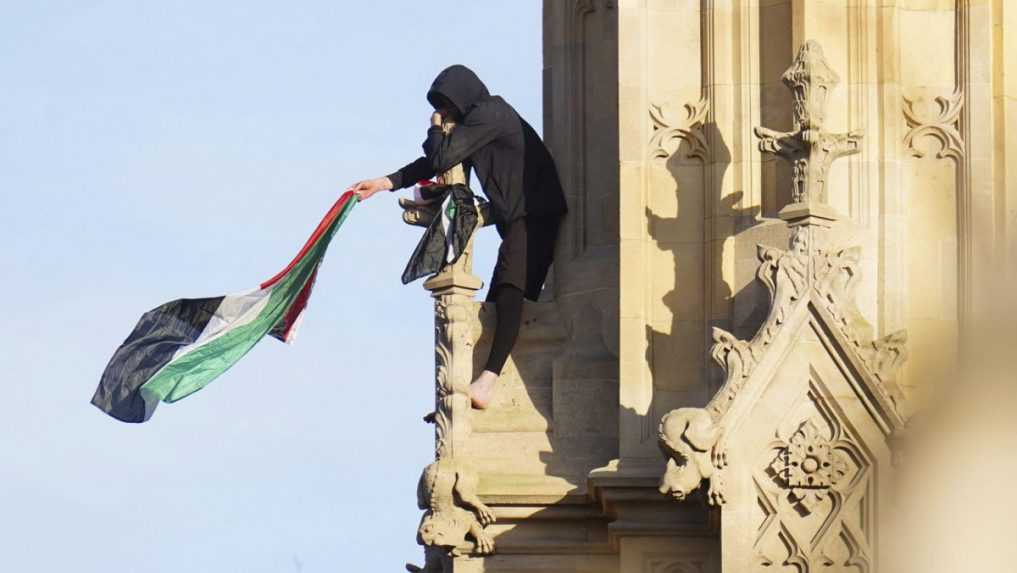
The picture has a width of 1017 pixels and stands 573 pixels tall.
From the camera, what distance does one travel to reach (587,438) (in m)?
24.0

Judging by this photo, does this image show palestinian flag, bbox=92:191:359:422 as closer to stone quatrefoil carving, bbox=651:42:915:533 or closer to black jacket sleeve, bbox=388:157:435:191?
black jacket sleeve, bbox=388:157:435:191

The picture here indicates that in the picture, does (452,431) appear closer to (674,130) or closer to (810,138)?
(674,130)

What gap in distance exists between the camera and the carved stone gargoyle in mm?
23516

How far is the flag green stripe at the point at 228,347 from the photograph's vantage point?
25.5 meters

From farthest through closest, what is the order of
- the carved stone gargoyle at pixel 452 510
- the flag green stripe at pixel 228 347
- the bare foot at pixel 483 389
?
the flag green stripe at pixel 228 347 < the bare foot at pixel 483 389 < the carved stone gargoyle at pixel 452 510

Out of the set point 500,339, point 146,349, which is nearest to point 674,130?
point 500,339

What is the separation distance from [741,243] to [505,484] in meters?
2.59

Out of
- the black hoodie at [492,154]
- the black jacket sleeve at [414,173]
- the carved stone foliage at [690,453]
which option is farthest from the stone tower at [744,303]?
the black hoodie at [492,154]

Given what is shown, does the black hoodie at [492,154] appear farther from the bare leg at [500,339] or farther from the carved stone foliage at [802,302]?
the carved stone foliage at [802,302]

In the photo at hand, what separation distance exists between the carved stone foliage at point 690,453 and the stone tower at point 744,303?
15 mm

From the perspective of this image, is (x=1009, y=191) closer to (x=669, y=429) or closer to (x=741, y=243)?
(x=741, y=243)

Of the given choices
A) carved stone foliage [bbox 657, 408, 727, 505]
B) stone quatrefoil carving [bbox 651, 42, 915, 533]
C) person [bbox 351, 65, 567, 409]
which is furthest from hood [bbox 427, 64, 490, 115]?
carved stone foliage [bbox 657, 408, 727, 505]

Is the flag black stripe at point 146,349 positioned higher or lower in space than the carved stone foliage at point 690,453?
higher

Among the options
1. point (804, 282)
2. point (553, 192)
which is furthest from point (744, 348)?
point (553, 192)
